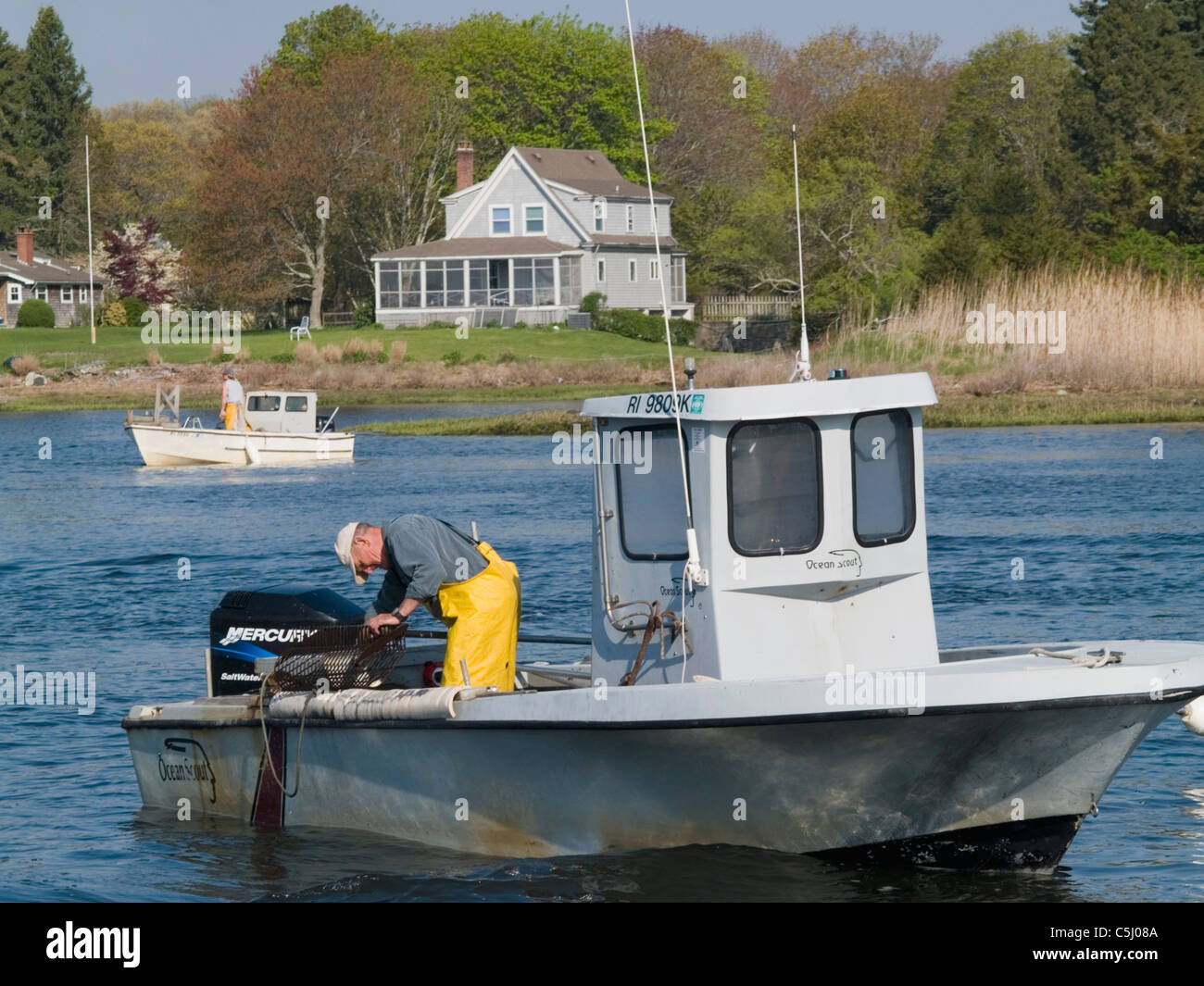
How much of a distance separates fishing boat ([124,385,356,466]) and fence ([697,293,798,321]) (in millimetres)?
33800

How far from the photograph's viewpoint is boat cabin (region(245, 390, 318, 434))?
127 feet

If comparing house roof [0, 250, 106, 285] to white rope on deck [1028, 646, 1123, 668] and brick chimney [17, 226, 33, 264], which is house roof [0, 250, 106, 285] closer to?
brick chimney [17, 226, 33, 264]

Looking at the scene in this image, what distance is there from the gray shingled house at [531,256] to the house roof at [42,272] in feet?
71.4

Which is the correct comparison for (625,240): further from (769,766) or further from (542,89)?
(769,766)

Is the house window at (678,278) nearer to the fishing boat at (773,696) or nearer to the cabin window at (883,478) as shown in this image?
the fishing boat at (773,696)

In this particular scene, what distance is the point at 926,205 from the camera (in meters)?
74.1

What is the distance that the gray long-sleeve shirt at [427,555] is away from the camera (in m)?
9.74

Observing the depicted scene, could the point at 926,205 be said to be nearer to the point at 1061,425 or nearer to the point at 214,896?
the point at 1061,425

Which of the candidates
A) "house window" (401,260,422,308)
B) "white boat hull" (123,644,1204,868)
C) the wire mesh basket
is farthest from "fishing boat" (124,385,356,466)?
"house window" (401,260,422,308)

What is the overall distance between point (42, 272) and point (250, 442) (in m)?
56.1

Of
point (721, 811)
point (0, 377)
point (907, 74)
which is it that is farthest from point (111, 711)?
point (907, 74)

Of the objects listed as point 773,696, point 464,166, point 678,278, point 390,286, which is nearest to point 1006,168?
point 678,278

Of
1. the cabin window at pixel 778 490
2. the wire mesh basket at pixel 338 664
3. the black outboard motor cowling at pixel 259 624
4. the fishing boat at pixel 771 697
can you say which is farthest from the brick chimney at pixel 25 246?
the cabin window at pixel 778 490
